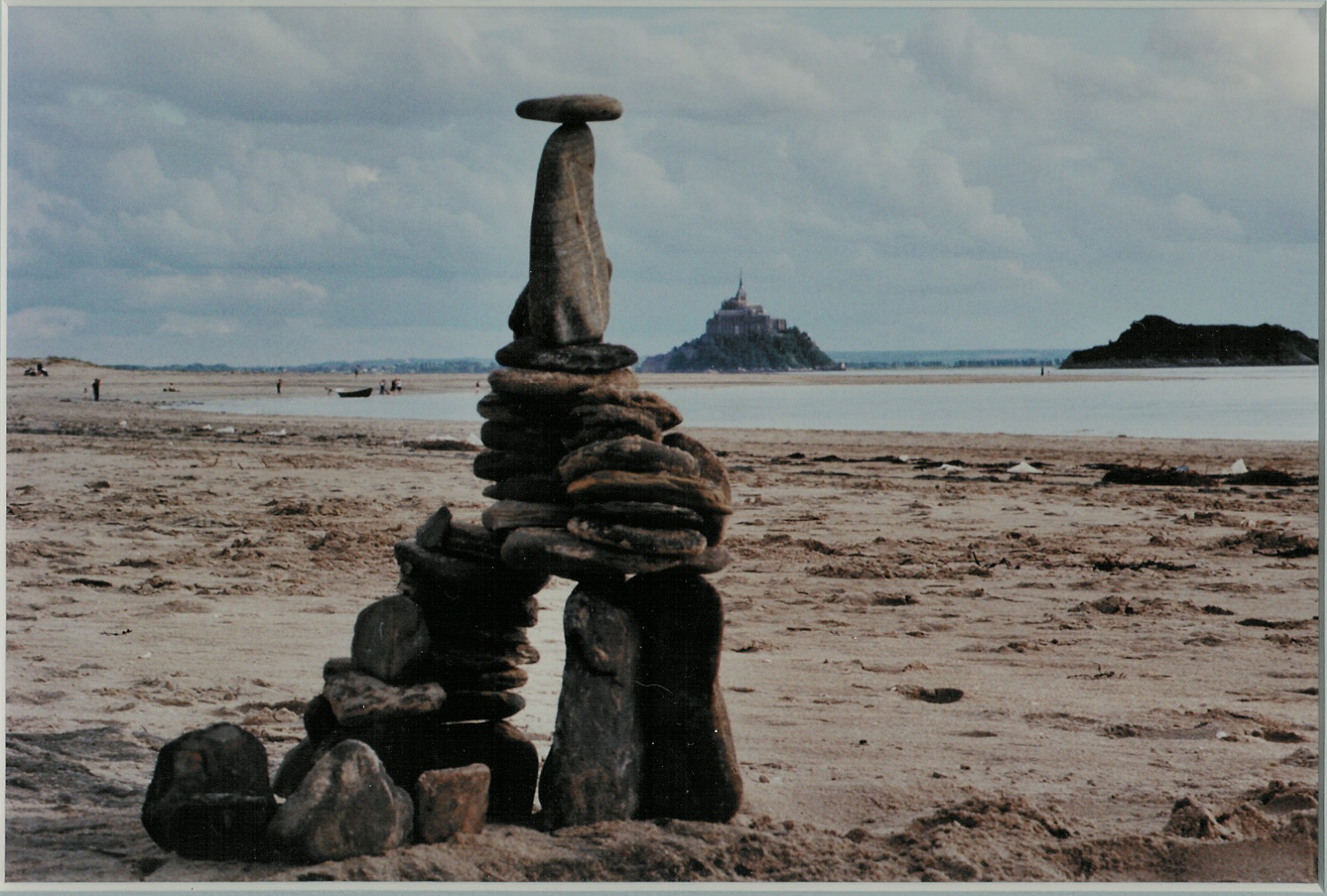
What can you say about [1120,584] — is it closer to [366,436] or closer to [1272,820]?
[1272,820]

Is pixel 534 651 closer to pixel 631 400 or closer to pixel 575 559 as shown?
pixel 575 559

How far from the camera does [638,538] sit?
609 centimetres

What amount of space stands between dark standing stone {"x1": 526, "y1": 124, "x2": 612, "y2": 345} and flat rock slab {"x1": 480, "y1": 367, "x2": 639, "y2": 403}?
0.70 ft

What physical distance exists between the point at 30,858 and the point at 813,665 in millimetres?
5486

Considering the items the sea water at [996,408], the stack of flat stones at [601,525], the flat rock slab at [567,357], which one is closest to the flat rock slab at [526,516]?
the stack of flat stones at [601,525]

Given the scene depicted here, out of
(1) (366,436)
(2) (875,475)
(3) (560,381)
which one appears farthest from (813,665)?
(1) (366,436)

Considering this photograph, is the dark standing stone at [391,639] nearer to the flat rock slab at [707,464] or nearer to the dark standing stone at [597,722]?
the dark standing stone at [597,722]

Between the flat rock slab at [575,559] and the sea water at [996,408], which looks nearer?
the flat rock slab at [575,559]

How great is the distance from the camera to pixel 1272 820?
6.35 meters

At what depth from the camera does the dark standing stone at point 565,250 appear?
6730 millimetres

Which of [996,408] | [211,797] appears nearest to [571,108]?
[211,797]

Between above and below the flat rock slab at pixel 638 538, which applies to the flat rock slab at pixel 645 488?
above

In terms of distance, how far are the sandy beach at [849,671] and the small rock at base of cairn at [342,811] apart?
0.51 feet

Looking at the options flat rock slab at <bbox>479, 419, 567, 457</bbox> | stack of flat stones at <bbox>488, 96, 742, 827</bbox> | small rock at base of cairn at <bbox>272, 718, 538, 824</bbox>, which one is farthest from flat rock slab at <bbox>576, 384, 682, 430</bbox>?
small rock at base of cairn at <bbox>272, 718, 538, 824</bbox>
